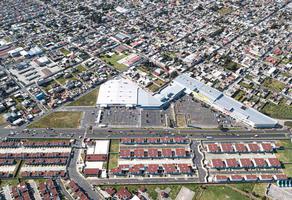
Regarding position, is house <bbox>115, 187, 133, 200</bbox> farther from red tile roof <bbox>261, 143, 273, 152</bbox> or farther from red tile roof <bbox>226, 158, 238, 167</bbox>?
red tile roof <bbox>261, 143, 273, 152</bbox>

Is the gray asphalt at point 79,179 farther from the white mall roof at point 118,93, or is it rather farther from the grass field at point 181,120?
the grass field at point 181,120

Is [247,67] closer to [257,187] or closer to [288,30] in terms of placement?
[288,30]

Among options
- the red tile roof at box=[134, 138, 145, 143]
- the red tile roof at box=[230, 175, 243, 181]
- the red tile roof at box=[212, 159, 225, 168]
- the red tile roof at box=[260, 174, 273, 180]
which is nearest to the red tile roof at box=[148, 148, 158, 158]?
the red tile roof at box=[134, 138, 145, 143]

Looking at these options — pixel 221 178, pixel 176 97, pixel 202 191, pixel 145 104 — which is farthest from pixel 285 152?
pixel 145 104

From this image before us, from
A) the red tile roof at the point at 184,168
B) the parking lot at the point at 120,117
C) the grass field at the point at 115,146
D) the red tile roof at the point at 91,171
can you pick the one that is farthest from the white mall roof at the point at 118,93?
→ the red tile roof at the point at 184,168

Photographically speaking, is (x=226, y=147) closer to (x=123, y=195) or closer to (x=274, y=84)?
(x=123, y=195)

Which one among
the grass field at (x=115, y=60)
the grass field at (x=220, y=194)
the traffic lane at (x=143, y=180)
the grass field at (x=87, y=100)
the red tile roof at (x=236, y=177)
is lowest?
the grass field at (x=115, y=60)
